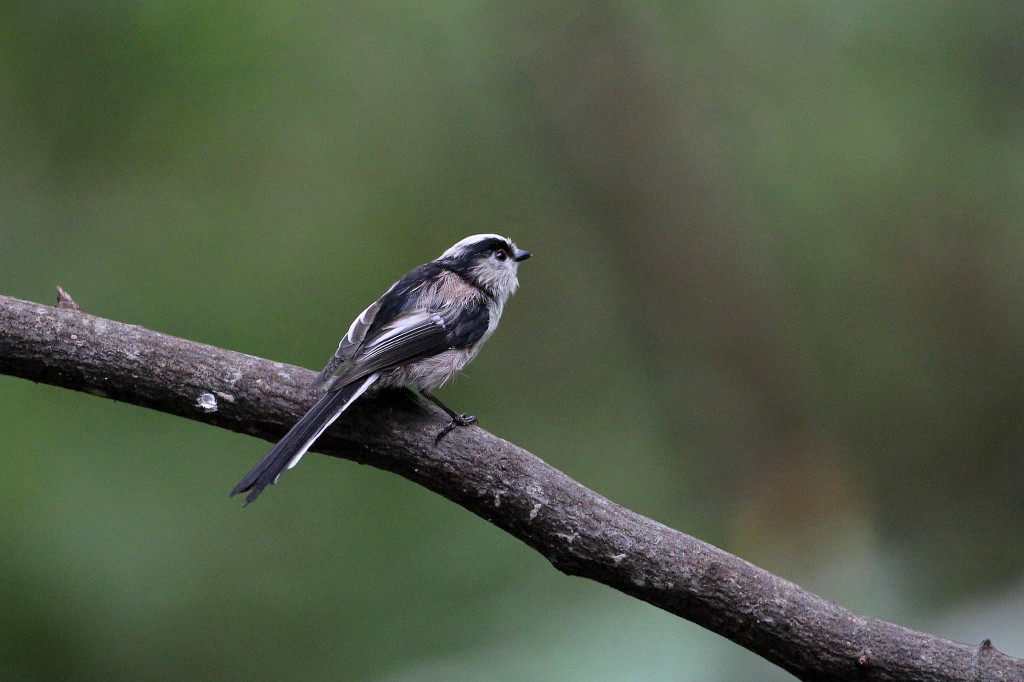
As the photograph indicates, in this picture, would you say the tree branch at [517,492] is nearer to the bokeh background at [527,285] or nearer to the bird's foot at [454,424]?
the bird's foot at [454,424]

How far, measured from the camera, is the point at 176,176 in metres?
4.57

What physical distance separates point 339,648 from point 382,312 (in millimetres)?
1894

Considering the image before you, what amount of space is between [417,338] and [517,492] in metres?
0.61

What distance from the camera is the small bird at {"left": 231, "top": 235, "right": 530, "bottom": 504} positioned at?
226 centimetres

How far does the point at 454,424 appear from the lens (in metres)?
2.47

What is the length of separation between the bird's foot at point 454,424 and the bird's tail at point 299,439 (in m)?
0.25

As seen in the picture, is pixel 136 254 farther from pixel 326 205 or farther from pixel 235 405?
pixel 235 405

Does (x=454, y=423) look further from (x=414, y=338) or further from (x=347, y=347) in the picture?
(x=347, y=347)

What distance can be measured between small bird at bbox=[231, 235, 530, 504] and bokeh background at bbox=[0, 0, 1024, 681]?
51.8 inches

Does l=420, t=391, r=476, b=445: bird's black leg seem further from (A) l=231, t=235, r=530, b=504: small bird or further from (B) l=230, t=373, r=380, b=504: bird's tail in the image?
(B) l=230, t=373, r=380, b=504: bird's tail

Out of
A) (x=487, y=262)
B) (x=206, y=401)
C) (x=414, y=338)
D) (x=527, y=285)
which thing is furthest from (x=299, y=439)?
(x=527, y=285)

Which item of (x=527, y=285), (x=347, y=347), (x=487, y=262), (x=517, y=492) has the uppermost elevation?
(x=487, y=262)

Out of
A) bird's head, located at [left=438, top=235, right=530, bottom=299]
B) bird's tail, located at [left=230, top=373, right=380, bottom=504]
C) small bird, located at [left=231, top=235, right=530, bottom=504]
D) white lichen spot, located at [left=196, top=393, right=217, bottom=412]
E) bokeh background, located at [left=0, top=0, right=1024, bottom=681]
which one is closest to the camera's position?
bird's tail, located at [left=230, top=373, right=380, bottom=504]

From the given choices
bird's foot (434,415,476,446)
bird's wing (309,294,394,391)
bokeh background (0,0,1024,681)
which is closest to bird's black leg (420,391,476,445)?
bird's foot (434,415,476,446)
